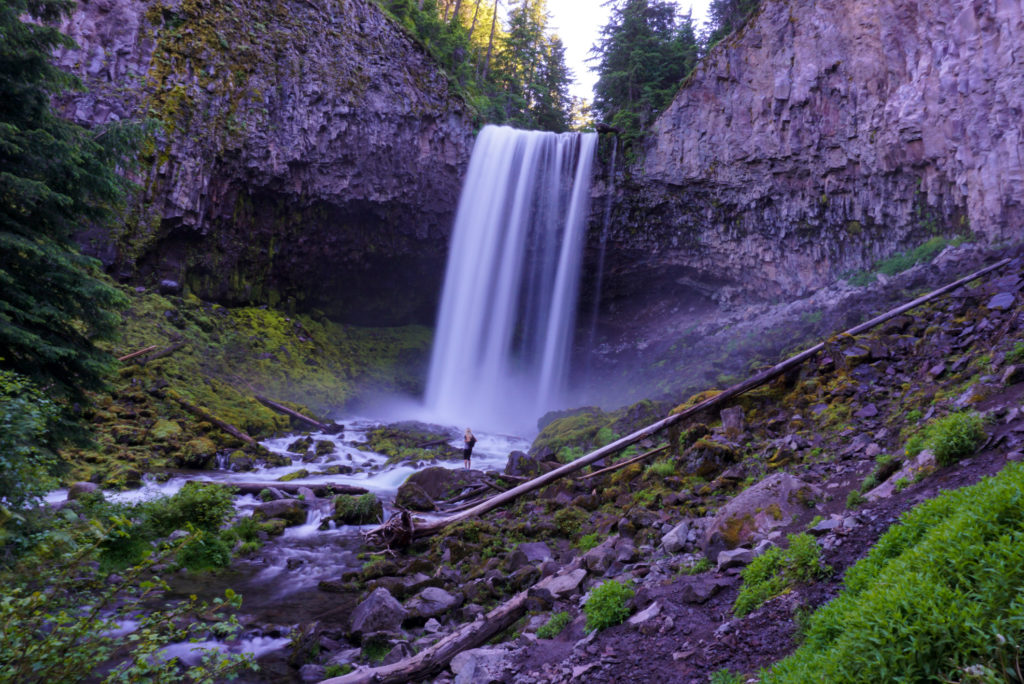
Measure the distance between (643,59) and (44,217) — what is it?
29.9 m

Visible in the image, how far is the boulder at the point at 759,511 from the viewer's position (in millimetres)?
5328

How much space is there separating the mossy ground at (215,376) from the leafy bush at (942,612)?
30.8 feet

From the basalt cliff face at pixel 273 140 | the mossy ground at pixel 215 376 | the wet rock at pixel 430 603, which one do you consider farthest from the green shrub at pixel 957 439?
the basalt cliff face at pixel 273 140

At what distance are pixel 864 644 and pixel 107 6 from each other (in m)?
29.5

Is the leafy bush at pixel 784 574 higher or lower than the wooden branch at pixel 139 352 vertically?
higher

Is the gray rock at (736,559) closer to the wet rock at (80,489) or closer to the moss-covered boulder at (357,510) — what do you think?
the moss-covered boulder at (357,510)

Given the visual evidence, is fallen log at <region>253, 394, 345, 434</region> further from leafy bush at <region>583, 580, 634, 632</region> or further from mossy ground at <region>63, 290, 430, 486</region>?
leafy bush at <region>583, 580, 634, 632</region>

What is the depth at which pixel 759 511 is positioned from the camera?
5.51m

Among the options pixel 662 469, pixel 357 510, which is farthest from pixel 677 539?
pixel 357 510

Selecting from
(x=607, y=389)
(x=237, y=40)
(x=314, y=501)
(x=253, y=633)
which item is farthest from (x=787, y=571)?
(x=237, y=40)

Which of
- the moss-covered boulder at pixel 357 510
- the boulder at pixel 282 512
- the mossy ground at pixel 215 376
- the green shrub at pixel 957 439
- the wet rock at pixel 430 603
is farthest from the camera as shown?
the mossy ground at pixel 215 376

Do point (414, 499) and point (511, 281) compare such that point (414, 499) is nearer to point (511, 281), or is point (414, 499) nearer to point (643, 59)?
point (511, 281)

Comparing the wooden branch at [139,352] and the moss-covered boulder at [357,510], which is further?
the wooden branch at [139,352]

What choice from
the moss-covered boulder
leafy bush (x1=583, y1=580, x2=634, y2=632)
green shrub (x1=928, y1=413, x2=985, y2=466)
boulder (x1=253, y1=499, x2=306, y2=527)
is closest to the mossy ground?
boulder (x1=253, y1=499, x2=306, y2=527)
